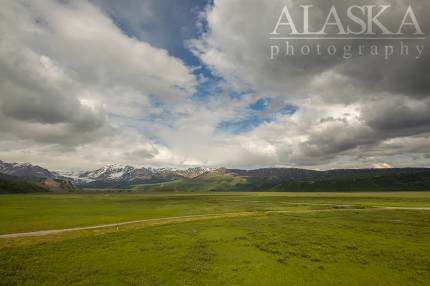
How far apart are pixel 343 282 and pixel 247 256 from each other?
12741 millimetres

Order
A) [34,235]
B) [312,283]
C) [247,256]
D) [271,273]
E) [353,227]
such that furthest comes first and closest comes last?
1. [353,227]
2. [34,235]
3. [247,256]
4. [271,273]
5. [312,283]

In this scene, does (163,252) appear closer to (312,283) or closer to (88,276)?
(88,276)

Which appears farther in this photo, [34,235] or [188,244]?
[34,235]

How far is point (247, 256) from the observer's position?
3559cm

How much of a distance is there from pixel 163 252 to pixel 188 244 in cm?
610

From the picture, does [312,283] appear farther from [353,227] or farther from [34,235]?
[34,235]

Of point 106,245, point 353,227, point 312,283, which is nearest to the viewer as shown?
point 312,283

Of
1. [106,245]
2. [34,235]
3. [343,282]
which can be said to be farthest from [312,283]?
[34,235]

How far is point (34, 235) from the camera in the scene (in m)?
51.6

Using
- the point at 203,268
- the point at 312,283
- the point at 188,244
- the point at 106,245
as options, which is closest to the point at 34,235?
the point at 106,245

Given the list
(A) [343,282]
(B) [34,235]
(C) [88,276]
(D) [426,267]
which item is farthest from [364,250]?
(B) [34,235]

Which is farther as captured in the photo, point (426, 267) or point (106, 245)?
point (106, 245)

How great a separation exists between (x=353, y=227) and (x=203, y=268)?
140 ft

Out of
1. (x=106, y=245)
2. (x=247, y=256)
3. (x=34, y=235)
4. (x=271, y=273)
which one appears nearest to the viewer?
(x=271, y=273)
